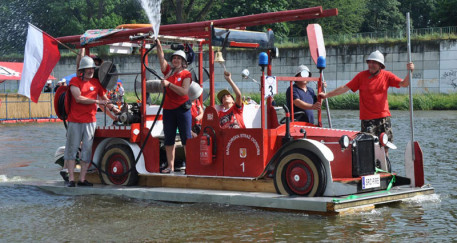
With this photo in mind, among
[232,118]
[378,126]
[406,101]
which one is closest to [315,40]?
[378,126]

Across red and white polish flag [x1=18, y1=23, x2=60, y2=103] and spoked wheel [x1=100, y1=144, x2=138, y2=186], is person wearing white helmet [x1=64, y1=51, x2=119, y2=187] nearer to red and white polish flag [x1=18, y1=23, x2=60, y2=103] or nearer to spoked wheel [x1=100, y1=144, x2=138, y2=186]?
spoked wheel [x1=100, y1=144, x2=138, y2=186]

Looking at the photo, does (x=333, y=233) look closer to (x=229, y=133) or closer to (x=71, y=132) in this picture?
(x=229, y=133)

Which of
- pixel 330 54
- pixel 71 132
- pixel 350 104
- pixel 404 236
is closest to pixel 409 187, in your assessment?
pixel 404 236

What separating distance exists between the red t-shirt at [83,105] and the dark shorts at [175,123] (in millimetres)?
1314

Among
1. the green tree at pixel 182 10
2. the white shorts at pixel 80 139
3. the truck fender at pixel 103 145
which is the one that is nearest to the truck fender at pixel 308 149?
the truck fender at pixel 103 145

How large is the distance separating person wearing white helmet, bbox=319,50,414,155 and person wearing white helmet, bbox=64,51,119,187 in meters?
3.53

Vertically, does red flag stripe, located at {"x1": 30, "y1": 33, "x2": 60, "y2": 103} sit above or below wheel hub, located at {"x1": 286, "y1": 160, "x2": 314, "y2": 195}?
above

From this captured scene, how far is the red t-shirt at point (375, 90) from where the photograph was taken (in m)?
9.41

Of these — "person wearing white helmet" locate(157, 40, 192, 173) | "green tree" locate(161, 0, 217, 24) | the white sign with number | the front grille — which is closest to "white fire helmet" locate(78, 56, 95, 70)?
"person wearing white helmet" locate(157, 40, 192, 173)

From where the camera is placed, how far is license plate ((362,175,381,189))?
8548mm

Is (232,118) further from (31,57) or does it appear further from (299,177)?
(31,57)

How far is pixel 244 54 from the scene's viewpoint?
40594 millimetres

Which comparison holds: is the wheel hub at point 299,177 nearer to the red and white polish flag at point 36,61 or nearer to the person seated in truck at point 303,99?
the person seated in truck at point 303,99

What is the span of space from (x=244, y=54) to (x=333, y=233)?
33638 mm
